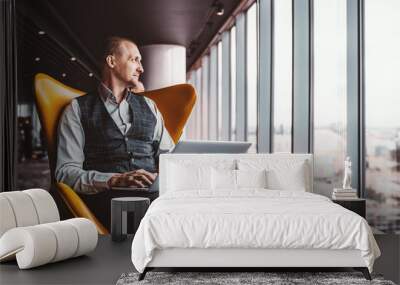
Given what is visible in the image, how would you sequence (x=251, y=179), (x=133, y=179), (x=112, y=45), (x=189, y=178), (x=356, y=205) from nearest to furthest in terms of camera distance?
(x=356, y=205), (x=251, y=179), (x=189, y=178), (x=133, y=179), (x=112, y=45)

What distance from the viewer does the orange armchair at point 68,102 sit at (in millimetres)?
7137

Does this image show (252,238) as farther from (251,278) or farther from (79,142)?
(79,142)

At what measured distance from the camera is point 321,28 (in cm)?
645

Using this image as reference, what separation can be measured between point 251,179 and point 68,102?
8.40ft

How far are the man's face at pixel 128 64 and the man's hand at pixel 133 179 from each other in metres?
1.07

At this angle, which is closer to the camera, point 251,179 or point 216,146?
point 251,179

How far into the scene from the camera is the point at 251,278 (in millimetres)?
4387

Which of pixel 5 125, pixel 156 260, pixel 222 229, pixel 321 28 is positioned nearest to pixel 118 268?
pixel 156 260

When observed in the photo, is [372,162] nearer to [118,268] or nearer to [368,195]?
[368,195]

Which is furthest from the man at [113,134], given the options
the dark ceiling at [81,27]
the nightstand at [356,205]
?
the nightstand at [356,205]

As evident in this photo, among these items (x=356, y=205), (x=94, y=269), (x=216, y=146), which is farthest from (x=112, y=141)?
(x=356, y=205)

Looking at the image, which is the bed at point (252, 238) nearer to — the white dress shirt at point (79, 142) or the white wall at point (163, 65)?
the white dress shirt at point (79, 142)

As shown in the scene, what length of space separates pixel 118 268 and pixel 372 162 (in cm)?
272

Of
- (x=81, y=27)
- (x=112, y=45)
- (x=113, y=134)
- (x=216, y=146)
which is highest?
(x=81, y=27)
